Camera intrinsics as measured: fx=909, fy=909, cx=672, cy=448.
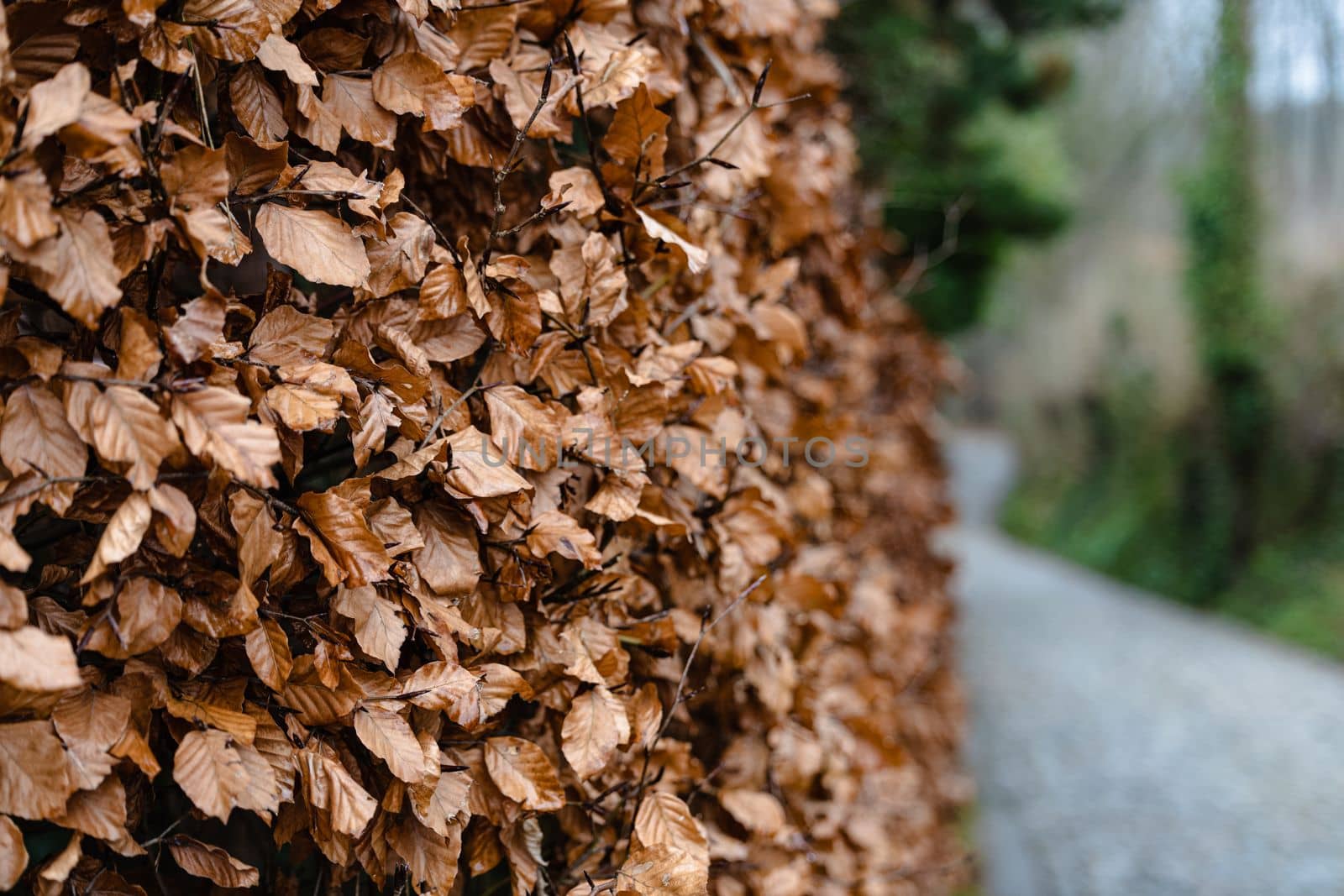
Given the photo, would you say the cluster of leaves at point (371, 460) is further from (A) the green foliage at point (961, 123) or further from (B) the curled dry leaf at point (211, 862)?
(A) the green foliage at point (961, 123)

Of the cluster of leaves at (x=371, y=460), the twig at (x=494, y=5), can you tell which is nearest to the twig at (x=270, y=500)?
the cluster of leaves at (x=371, y=460)

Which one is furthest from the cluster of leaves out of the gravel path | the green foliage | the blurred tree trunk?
the blurred tree trunk

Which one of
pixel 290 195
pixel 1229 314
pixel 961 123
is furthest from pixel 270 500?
pixel 1229 314

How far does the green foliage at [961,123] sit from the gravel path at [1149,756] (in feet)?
11.1

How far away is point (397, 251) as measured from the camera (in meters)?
1.07

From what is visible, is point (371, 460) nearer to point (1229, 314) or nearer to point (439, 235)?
point (439, 235)

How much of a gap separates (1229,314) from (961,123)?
24.9 ft

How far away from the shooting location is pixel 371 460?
1163 millimetres

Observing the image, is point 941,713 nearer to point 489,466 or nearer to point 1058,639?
point 489,466

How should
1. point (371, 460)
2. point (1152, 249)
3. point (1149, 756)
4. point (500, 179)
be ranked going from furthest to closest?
point (1152, 249)
point (1149, 756)
point (371, 460)
point (500, 179)

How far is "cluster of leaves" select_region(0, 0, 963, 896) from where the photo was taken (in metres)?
0.87

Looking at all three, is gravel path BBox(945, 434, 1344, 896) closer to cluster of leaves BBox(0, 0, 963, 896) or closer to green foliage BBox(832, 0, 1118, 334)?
green foliage BBox(832, 0, 1118, 334)

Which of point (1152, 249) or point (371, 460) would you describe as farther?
point (1152, 249)

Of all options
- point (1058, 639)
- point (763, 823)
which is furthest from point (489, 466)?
point (1058, 639)
